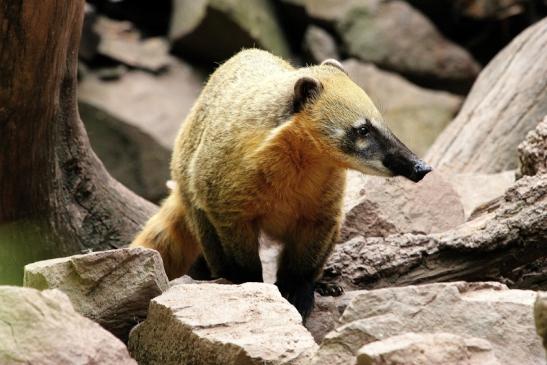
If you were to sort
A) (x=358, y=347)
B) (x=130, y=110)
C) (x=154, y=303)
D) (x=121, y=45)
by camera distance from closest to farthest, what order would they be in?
(x=358, y=347), (x=154, y=303), (x=130, y=110), (x=121, y=45)

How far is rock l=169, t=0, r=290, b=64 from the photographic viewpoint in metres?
11.3

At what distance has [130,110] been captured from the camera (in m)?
11.2

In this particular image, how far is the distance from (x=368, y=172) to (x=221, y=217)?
934mm

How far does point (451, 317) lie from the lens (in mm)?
3426

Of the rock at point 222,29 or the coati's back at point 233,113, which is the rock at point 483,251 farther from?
the rock at point 222,29

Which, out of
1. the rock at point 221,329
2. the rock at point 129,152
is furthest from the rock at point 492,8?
the rock at point 221,329

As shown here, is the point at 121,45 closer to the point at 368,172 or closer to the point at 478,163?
the point at 478,163

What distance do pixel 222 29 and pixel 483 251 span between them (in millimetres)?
7405

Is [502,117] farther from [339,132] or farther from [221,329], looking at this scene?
[221,329]

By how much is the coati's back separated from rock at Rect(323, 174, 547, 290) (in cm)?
99

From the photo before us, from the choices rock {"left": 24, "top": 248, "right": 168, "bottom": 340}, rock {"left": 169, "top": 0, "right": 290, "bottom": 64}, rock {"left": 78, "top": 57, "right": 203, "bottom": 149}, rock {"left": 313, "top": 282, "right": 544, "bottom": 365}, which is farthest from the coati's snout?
rock {"left": 169, "top": 0, "right": 290, "bottom": 64}

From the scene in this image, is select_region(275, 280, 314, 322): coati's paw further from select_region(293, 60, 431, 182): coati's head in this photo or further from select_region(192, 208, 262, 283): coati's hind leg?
select_region(293, 60, 431, 182): coati's head

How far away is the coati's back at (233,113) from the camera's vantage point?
519 centimetres

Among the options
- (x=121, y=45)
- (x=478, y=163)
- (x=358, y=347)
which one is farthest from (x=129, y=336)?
(x=121, y=45)
